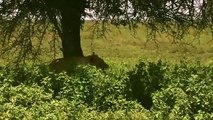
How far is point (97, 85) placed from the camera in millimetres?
8828

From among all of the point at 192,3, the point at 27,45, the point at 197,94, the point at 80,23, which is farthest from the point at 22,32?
the point at 197,94

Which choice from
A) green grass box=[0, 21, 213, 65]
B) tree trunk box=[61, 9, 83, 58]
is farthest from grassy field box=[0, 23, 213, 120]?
green grass box=[0, 21, 213, 65]

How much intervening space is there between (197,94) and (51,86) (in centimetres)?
245

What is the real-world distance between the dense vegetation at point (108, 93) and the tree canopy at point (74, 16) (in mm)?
1102

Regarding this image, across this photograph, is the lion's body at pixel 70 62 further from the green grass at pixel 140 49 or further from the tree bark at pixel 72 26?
the green grass at pixel 140 49

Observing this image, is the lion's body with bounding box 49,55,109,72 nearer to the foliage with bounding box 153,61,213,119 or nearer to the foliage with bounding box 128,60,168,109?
the foliage with bounding box 128,60,168,109

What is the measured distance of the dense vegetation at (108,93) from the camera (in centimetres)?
712

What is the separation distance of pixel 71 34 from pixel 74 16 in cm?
42

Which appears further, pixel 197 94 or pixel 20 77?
pixel 20 77

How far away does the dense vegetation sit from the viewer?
712 cm

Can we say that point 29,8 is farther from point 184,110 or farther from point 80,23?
point 184,110

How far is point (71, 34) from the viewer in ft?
42.0

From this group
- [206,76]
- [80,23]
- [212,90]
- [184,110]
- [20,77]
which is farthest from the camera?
[80,23]

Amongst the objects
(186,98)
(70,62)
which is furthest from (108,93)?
(70,62)
